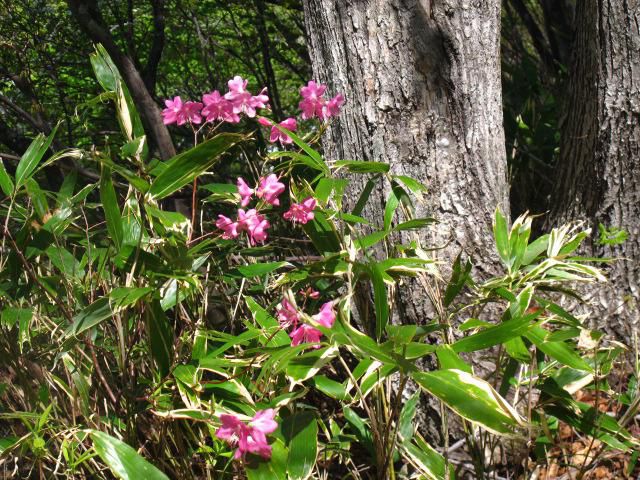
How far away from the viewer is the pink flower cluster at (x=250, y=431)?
1.20 meters

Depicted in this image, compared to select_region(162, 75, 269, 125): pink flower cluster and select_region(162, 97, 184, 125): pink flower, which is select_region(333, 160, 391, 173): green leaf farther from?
select_region(162, 97, 184, 125): pink flower

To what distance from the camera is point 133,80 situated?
10.7 feet

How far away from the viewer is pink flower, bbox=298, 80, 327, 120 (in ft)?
5.95

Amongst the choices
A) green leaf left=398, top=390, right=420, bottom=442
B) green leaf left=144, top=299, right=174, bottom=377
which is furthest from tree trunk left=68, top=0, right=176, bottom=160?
green leaf left=398, top=390, right=420, bottom=442

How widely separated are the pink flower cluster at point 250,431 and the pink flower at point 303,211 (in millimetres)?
528

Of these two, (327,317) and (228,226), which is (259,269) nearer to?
(228,226)

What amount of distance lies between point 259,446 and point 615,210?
1.68 meters

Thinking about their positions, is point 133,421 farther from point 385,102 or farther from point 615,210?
point 615,210

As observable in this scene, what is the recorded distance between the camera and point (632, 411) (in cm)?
154

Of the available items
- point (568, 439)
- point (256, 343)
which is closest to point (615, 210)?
point (568, 439)

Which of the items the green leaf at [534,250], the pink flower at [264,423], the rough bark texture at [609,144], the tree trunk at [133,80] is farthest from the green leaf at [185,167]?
the tree trunk at [133,80]

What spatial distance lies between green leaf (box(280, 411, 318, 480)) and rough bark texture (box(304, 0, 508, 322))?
74 cm

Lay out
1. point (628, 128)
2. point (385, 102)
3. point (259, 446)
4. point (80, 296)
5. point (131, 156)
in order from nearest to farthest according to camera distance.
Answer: point (259, 446)
point (131, 156)
point (80, 296)
point (385, 102)
point (628, 128)

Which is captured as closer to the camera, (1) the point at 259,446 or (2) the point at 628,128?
(1) the point at 259,446
